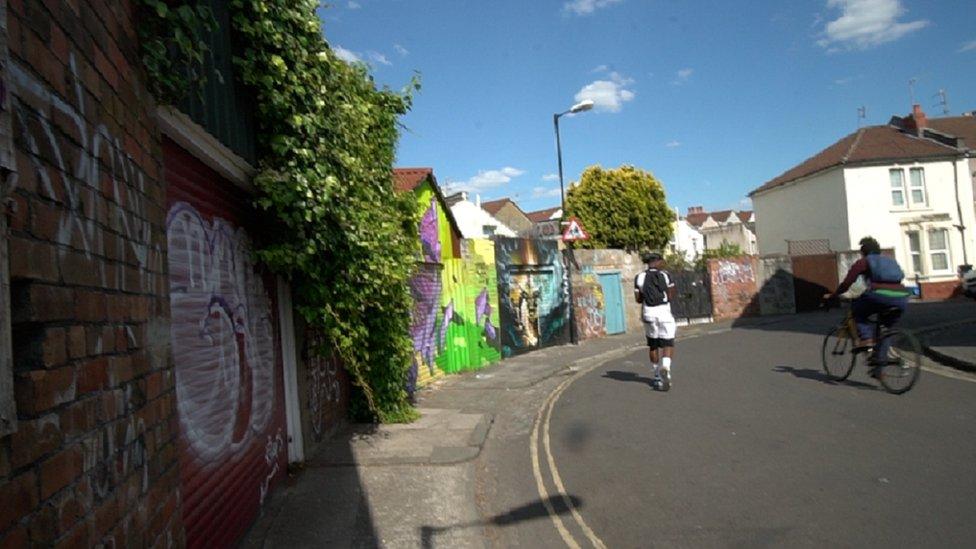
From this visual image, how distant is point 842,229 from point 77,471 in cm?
3357

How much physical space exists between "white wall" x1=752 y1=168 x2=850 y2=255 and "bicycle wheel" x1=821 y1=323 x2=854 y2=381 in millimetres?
23936

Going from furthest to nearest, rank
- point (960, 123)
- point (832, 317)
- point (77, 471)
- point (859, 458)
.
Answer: point (960, 123) < point (832, 317) < point (859, 458) < point (77, 471)

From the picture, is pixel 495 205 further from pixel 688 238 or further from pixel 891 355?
pixel 891 355

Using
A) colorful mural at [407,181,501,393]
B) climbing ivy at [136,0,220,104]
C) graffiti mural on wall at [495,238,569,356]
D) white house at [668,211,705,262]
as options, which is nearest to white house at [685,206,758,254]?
white house at [668,211,705,262]

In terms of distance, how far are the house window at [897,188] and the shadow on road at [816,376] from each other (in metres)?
24.4

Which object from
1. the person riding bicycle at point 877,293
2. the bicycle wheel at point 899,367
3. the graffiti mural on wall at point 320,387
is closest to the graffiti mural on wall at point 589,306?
the person riding bicycle at point 877,293

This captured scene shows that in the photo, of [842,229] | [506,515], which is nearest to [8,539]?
[506,515]

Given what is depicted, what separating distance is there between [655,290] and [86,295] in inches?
313

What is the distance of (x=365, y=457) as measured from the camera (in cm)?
617

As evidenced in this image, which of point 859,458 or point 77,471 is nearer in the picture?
point 77,471

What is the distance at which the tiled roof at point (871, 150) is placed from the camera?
29.7 m

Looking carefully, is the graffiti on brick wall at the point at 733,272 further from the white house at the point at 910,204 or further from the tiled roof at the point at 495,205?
the tiled roof at the point at 495,205

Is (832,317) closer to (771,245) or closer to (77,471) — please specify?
(771,245)

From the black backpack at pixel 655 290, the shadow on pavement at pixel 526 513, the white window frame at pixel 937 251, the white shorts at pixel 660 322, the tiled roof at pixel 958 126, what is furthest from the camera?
the tiled roof at pixel 958 126
